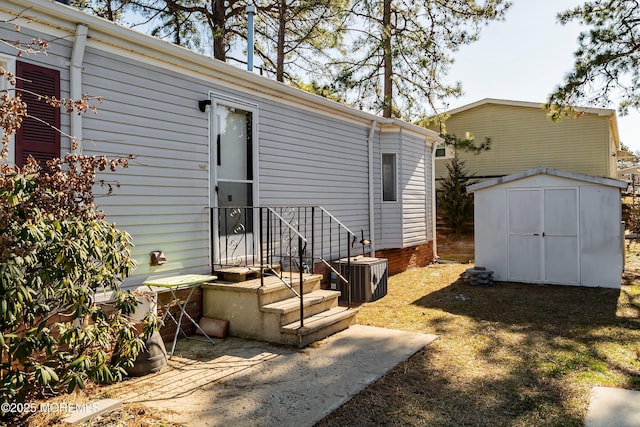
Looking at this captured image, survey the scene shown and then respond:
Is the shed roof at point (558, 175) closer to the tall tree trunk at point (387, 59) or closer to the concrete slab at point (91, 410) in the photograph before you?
the tall tree trunk at point (387, 59)

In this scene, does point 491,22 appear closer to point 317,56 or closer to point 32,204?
point 317,56

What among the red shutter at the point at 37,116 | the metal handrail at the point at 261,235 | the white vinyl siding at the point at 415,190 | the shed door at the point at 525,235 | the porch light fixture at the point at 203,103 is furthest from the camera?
the white vinyl siding at the point at 415,190

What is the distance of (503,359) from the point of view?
182 inches

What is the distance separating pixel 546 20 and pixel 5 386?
12174 millimetres

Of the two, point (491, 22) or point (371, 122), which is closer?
point (371, 122)

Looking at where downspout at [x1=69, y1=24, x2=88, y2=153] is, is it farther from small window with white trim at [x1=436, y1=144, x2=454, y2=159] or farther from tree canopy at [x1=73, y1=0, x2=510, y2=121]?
small window with white trim at [x1=436, y1=144, x2=454, y2=159]

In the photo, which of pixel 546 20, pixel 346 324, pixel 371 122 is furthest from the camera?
pixel 546 20

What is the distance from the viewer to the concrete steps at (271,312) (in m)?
4.96

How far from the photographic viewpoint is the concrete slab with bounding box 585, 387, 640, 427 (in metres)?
3.17

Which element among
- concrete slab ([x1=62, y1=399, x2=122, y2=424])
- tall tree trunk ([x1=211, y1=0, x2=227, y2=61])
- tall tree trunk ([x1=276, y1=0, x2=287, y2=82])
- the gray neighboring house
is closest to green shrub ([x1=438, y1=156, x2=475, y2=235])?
tall tree trunk ([x1=276, y1=0, x2=287, y2=82])

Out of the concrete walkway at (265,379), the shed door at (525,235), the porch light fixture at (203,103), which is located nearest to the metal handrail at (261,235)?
the concrete walkway at (265,379)

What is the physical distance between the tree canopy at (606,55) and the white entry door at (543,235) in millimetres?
3454

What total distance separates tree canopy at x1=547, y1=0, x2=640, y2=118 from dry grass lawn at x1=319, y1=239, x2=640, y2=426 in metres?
4.68

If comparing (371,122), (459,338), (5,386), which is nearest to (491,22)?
(371,122)
